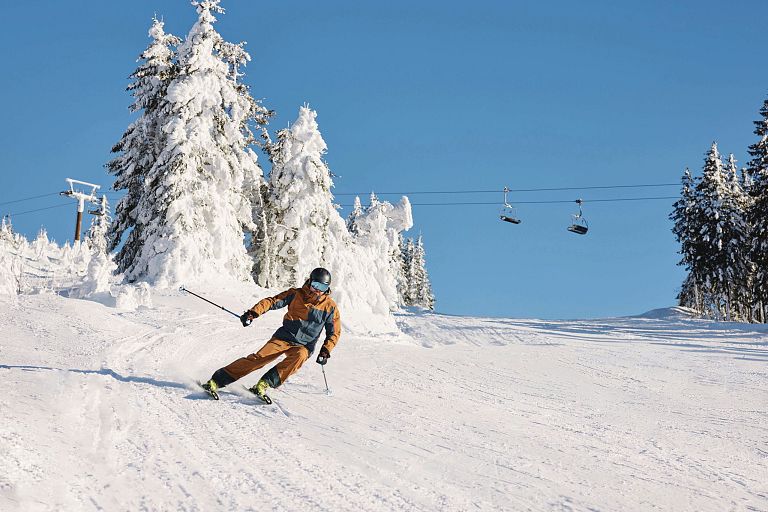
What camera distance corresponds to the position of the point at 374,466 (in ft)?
16.5

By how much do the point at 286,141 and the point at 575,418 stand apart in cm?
2315

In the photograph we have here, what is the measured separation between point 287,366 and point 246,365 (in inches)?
20.3

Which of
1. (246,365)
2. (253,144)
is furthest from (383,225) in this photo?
(246,365)

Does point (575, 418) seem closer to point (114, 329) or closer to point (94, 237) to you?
point (114, 329)

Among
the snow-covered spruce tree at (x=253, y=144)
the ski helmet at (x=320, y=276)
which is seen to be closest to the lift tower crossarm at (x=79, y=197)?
the snow-covered spruce tree at (x=253, y=144)

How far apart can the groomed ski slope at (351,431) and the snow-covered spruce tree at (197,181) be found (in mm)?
8109

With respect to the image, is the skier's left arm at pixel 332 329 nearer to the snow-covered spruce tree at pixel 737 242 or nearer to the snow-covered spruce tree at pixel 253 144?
the snow-covered spruce tree at pixel 253 144

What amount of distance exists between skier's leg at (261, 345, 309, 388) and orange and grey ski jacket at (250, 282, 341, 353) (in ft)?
0.42

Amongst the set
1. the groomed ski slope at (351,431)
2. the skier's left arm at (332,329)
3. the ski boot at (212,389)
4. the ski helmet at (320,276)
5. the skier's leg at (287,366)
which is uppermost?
the ski helmet at (320,276)

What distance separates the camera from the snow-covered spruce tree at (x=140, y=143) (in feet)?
74.7

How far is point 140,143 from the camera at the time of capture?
2338 centimetres

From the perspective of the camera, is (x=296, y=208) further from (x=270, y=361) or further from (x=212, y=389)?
(x=212, y=389)

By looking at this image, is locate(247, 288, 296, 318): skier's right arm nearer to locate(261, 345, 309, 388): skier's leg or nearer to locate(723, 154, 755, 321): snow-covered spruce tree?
locate(261, 345, 309, 388): skier's leg

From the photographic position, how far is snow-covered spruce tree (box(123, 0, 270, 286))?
67.3ft
